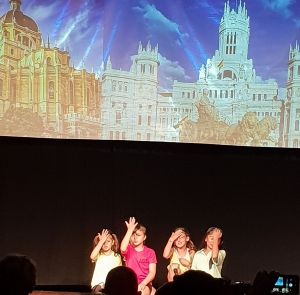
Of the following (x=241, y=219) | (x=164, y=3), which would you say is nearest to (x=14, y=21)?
(x=164, y=3)

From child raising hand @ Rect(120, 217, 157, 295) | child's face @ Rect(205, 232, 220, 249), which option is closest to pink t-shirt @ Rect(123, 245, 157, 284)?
child raising hand @ Rect(120, 217, 157, 295)

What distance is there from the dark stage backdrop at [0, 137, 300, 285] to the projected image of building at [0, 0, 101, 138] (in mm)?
441

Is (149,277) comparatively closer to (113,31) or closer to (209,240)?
(209,240)

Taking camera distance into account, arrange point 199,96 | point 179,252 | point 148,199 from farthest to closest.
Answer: point 148,199, point 179,252, point 199,96

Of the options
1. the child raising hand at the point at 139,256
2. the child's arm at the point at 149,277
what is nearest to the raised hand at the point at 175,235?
the child raising hand at the point at 139,256

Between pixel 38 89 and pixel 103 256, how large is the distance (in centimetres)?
199

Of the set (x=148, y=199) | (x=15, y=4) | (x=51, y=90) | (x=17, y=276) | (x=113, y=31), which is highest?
(x=15, y=4)

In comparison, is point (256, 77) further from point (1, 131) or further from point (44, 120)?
point (1, 131)

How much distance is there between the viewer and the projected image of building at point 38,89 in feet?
18.8

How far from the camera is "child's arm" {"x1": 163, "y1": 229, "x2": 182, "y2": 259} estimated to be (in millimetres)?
5898

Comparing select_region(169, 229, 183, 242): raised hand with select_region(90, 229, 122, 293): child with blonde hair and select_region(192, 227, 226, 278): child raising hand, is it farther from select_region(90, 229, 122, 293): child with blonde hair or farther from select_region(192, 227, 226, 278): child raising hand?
select_region(90, 229, 122, 293): child with blonde hair

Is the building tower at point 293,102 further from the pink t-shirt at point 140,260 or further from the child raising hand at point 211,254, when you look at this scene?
the pink t-shirt at point 140,260

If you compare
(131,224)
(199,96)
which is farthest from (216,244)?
(199,96)

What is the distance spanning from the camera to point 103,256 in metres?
5.91
